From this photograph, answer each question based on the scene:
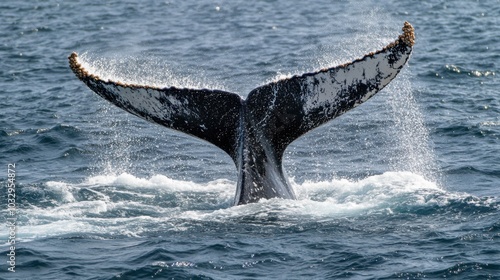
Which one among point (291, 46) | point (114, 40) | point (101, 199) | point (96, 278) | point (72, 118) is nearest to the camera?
point (96, 278)

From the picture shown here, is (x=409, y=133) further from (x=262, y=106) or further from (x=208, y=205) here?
(x=262, y=106)

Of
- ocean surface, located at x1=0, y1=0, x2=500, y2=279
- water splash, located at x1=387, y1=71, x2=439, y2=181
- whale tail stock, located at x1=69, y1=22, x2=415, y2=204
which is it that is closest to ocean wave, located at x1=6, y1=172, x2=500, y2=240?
ocean surface, located at x1=0, y1=0, x2=500, y2=279

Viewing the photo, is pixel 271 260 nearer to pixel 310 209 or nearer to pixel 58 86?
pixel 310 209

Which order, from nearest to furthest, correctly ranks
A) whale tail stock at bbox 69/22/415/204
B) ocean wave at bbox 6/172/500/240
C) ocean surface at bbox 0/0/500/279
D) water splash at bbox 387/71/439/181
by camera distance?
1. whale tail stock at bbox 69/22/415/204
2. ocean surface at bbox 0/0/500/279
3. ocean wave at bbox 6/172/500/240
4. water splash at bbox 387/71/439/181

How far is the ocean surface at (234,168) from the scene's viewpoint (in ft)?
43.3

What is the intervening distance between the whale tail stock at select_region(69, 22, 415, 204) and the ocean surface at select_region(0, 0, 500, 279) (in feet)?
1.08

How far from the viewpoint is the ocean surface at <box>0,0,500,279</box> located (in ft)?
43.3

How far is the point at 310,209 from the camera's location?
14.7m

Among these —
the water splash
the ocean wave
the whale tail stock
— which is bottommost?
the water splash

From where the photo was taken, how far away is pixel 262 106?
13.8 metres

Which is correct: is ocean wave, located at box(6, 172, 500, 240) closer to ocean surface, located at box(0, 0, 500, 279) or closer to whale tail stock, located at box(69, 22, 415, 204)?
ocean surface, located at box(0, 0, 500, 279)

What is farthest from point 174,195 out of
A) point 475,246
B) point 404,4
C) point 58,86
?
point 404,4

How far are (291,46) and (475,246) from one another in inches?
655

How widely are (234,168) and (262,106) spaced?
15.5 feet
